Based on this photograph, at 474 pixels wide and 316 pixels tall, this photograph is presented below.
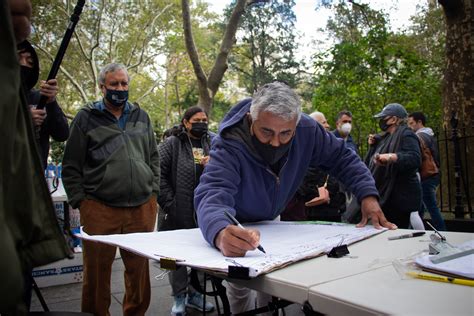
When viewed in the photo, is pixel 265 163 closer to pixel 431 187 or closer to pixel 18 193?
pixel 18 193

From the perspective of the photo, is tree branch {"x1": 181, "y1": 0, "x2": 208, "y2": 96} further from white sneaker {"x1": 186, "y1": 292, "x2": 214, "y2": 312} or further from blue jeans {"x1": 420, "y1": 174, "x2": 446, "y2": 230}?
white sneaker {"x1": 186, "y1": 292, "x2": 214, "y2": 312}

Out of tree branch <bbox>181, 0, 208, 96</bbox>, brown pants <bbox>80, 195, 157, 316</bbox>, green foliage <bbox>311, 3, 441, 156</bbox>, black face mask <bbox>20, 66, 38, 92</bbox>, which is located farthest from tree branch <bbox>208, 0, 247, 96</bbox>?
black face mask <bbox>20, 66, 38, 92</bbox>

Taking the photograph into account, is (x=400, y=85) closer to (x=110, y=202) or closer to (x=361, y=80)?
(x=361, y=80)

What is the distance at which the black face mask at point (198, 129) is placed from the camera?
412 centimetres

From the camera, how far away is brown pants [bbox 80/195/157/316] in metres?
3.01

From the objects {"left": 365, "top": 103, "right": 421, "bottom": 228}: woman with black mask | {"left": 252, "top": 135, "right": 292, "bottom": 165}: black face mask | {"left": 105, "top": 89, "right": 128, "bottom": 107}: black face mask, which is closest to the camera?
{"left": 252, "top": 135, "right": 292, "bottom": 165}: black face mask

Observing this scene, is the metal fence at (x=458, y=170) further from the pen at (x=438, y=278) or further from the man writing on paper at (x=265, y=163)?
the pen at (x=438, y=278)

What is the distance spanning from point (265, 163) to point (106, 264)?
1.64 meters

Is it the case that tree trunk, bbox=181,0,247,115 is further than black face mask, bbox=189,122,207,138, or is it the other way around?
tree trunk, bbox=181,0,247,115

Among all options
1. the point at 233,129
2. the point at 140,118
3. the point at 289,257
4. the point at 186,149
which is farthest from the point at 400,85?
the point at 289,257

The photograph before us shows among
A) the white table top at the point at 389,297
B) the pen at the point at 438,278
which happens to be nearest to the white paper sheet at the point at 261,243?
the white table top at the point at 389,297

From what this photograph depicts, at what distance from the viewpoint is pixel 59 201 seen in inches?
199

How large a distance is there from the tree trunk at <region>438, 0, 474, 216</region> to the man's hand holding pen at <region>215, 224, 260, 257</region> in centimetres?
645

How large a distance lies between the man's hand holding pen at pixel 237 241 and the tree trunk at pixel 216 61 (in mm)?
8151
